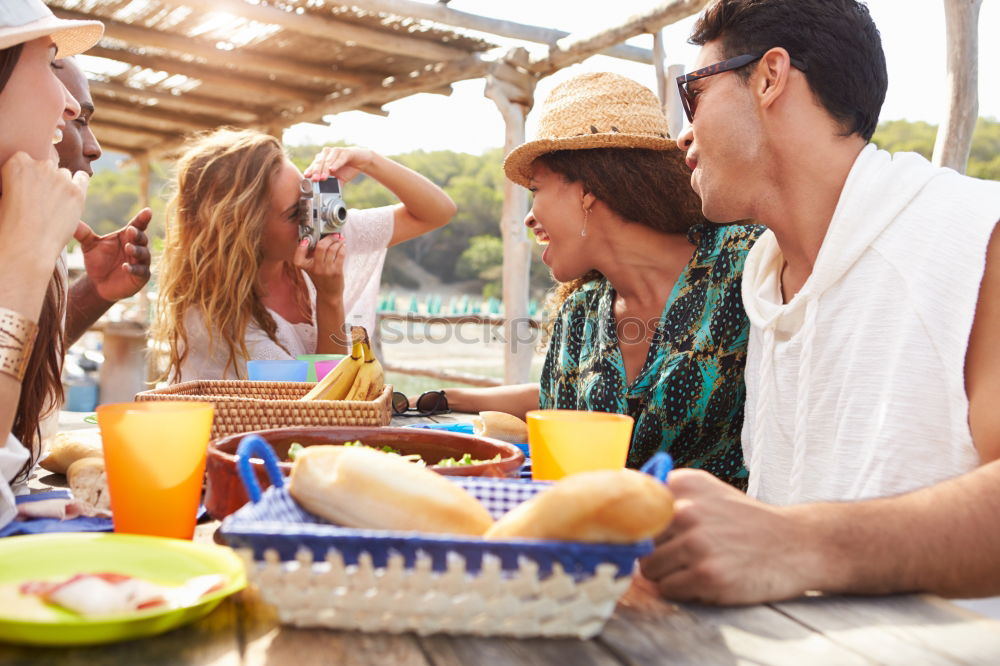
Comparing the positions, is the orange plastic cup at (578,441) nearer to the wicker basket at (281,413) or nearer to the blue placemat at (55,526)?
the wicker basket at (281,413)

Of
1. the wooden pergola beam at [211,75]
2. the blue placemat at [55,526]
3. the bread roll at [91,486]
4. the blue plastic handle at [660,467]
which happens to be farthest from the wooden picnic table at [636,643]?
the wooden pergola beam at [211,75]

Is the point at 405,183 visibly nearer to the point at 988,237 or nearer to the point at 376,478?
Answer: the point at 988,237

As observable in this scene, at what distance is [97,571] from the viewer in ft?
2.87

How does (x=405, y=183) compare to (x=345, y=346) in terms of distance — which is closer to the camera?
(x=345, y=346)

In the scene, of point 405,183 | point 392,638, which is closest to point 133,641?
point 392,638

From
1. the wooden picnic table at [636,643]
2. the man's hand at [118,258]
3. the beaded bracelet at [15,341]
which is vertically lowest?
the wooden picnic table at [636,643]

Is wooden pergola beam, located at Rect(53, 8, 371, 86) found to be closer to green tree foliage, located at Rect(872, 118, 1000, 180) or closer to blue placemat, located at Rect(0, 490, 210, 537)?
blue placemat, located at Rect(0, 490, 210, 537)

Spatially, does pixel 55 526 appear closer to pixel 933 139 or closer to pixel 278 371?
pixel 278 371

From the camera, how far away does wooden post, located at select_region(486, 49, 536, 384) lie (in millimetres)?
5969

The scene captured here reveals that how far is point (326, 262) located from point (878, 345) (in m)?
2.11

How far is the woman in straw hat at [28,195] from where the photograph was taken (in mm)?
1284

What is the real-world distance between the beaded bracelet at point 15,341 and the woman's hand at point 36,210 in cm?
11

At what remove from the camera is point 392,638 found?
75 centimetres

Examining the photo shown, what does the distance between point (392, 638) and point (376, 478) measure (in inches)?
5.8
